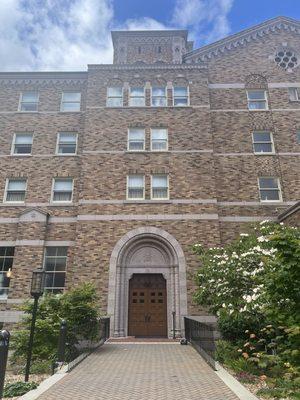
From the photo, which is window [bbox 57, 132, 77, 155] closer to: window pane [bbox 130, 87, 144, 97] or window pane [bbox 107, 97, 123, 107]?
window pane [bbox 107, 97, 123, 107]

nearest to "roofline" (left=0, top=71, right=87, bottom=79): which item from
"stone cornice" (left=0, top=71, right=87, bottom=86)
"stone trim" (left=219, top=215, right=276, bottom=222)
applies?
"stone cornice" (left=0, top=71, right=87, bottom=86)

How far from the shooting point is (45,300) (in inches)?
478

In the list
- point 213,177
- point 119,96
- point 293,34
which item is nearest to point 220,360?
point 213,177

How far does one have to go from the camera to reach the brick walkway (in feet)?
22.8

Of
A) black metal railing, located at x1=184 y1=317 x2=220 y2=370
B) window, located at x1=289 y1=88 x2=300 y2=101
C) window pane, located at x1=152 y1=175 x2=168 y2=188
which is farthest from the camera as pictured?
window, located at x1=289 y1=88 x2=300 y2=101

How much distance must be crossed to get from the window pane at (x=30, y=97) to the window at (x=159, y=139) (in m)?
8.26

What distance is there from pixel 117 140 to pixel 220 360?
13.1m

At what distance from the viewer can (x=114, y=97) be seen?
2100 cm

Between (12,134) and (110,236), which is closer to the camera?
(110,236)

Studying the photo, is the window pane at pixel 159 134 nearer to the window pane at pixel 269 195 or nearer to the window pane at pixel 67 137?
the window pane at pixel 67 137

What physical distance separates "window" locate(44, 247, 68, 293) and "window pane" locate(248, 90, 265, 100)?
577 inches

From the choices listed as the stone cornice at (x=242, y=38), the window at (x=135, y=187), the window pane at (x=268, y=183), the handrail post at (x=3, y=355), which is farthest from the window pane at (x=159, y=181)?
the handrail post at (x=3, y=355)

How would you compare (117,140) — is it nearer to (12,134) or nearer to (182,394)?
(12,134)

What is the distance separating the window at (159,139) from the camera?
1978 cm
